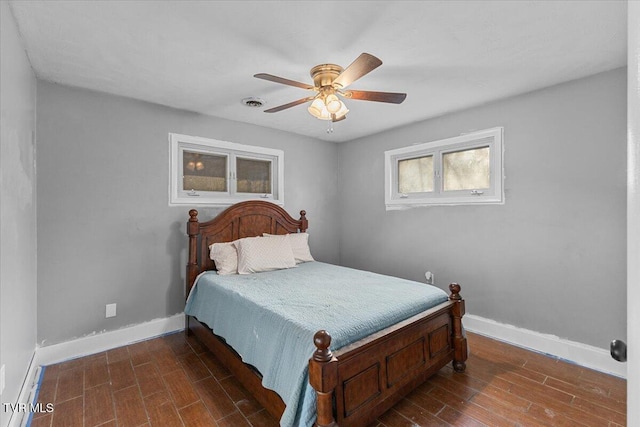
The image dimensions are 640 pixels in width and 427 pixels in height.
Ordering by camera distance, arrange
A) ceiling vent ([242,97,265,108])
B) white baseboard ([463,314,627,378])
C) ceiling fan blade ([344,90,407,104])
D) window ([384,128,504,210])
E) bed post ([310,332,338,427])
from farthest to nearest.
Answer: window ([384,128,504,210]) → ceiling vent ([242,97,265,108]) → white baseboard ([463,314,627,378]) → ceiling fan blade ([344,90,407,104]) → bed post ([310,332,338,427])

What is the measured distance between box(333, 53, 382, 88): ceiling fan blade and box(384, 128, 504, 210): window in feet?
6.13

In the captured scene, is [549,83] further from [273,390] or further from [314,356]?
[273,390]

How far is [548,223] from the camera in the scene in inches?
105

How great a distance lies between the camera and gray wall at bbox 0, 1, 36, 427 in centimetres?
155

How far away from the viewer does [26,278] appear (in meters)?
2.08

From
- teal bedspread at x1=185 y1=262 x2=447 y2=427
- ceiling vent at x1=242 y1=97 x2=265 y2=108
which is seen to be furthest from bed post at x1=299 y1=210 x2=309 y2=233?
ceiling vent at x1=242 y1=97 x2=265 y2=108

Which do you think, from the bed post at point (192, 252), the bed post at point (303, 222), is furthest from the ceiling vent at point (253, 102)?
the bed post at point (303, 222)

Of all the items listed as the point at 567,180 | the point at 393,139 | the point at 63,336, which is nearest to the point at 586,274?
the point at 567,180

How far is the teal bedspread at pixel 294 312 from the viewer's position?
1.63 m

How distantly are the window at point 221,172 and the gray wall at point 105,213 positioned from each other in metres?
0.11

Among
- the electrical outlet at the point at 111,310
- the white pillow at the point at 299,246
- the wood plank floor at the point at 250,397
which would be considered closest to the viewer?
the wood plank floor at the point at 250,397

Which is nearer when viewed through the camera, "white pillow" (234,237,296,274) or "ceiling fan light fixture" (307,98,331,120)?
"ceiling fan light fixture" (307,98,331,120)

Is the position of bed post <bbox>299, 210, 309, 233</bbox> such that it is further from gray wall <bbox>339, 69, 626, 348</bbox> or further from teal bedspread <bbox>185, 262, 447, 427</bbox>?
gray wall <bbox>339, 69, 626, 348</bbox>

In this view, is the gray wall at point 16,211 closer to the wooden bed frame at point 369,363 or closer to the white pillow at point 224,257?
the wooden bed frame at point 369,363
